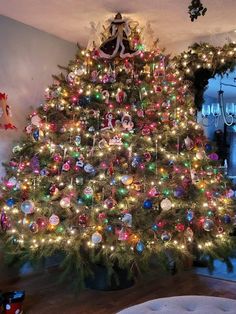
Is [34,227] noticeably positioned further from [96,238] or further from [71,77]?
[71,77]

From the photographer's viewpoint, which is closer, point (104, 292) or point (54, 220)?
point (54, 220)

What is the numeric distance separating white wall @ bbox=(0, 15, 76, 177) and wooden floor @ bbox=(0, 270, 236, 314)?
111cm

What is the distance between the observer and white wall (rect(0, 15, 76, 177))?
331 centimetres

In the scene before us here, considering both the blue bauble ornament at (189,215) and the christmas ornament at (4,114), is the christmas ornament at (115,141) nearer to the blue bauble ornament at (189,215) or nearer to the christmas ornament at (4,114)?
the blue bauble ornament at (189,215)

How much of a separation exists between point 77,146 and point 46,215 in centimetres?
63

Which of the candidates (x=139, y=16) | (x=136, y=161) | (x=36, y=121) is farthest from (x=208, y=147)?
(x=36, y=121)

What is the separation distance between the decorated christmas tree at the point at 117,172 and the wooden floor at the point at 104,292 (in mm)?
273

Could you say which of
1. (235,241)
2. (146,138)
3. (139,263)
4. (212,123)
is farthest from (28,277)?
(212,123)

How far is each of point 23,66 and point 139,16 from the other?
1.23 meters

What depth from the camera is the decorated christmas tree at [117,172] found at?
2.71 metres

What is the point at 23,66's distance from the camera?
3469 millimetres

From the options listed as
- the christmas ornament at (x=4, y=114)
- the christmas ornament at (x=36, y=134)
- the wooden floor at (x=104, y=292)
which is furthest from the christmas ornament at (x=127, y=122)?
the wooden floor at (x=104, y=292)

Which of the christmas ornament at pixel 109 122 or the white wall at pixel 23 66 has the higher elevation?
the white wall at pixel 23 66

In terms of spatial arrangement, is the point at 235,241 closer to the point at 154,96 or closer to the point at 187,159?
the point at 187,159
